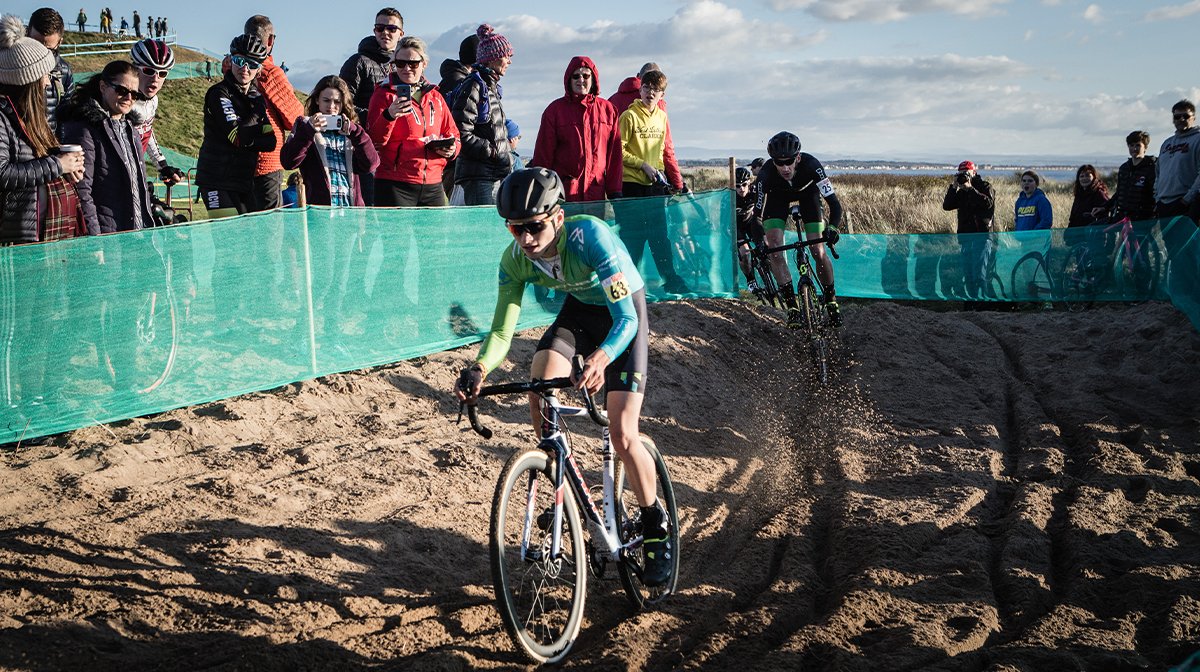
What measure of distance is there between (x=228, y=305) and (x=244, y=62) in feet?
6.87

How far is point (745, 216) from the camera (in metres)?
13.7

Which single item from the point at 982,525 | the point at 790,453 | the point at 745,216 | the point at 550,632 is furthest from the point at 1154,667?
the point at 745,216

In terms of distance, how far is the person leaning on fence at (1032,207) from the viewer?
15.5 m

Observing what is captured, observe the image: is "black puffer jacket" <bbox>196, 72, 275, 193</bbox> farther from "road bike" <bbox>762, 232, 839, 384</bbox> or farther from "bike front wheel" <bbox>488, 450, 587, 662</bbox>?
"road bike" <bbox>762, 232, 839, 384</bbox>

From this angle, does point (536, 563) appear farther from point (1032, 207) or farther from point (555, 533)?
point (1032, 207)

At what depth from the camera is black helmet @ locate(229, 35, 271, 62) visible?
7957 mm

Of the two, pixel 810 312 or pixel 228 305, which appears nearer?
pixel 228 305

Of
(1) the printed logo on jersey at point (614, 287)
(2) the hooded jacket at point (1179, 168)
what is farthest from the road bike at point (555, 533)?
(2) the hooded jacket at point (1179, 168)

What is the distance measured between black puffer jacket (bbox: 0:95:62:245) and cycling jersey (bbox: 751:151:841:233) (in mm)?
7245

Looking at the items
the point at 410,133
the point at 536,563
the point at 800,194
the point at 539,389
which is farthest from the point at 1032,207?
the point at 536,563

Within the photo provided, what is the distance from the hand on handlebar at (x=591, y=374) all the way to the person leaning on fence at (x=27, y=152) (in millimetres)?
4090

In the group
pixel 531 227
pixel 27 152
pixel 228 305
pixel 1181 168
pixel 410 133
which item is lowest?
pixel 228 305

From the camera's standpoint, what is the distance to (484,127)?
967cm

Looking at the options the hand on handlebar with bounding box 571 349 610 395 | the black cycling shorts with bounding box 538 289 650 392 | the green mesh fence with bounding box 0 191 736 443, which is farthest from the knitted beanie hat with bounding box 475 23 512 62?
the hand on handlebar with bounding box 571 349 610 395
